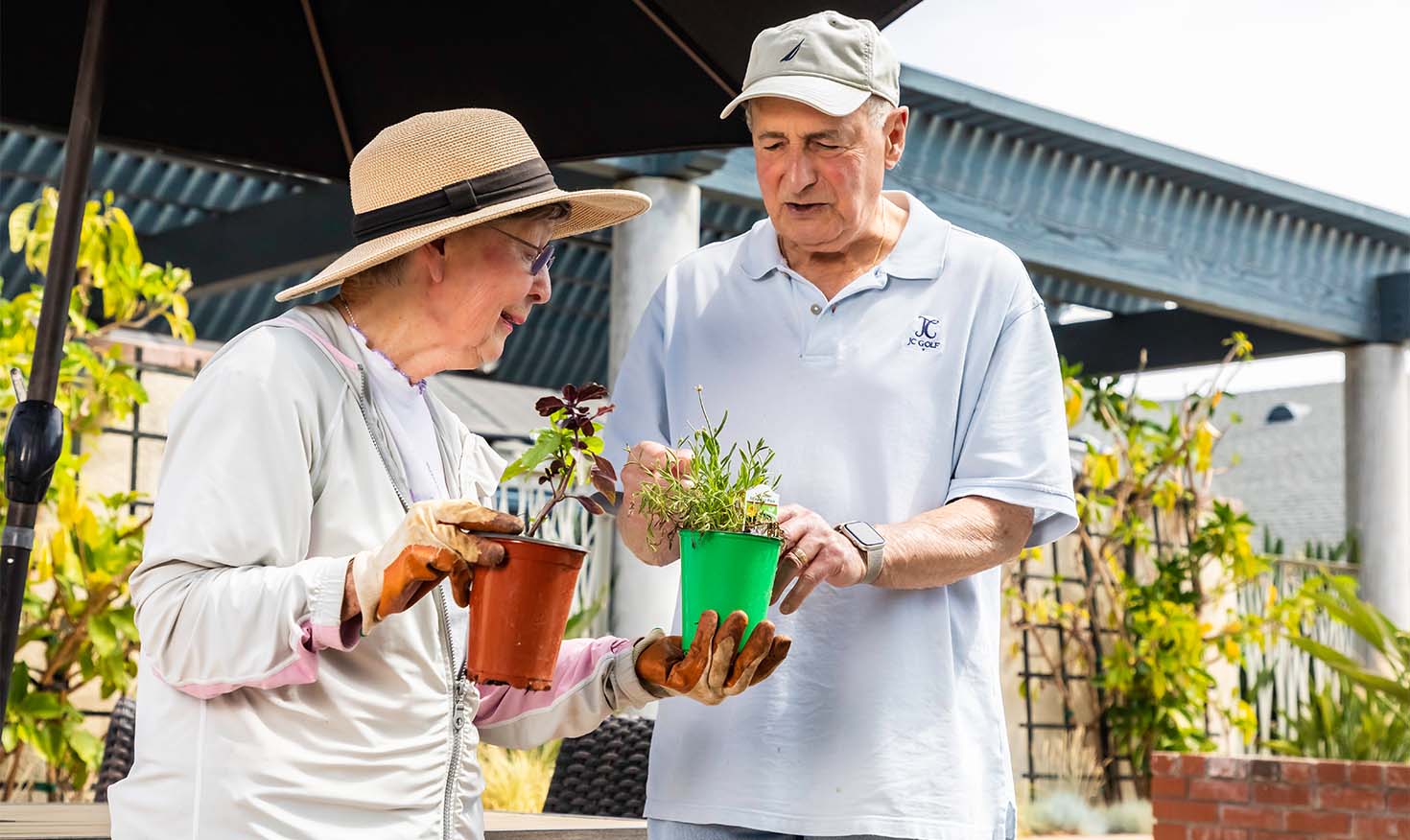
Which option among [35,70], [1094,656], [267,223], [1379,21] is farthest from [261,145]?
[1379,21]

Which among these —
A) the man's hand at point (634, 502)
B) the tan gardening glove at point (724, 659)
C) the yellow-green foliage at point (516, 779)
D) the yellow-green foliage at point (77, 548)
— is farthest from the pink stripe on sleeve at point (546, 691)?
the yellow-green foliage at point (516, 779)

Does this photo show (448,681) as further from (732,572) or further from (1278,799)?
(1278,799)

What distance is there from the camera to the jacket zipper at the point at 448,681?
1678mm

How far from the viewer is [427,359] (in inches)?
69.5

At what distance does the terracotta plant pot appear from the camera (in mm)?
1486

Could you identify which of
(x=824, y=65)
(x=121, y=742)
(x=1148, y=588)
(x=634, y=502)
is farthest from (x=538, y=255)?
(x=1148, y=588)

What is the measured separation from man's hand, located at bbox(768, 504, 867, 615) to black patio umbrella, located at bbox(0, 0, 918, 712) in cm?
102

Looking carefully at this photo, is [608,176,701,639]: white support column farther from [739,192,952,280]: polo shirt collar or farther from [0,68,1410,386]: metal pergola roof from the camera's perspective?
[739,192,952,280]: polo shirt collar

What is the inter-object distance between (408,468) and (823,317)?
57 centimetres

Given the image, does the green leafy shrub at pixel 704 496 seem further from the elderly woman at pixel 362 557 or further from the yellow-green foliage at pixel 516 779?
the yellow-green foliage at pixel 516 779

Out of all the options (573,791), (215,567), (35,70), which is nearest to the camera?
(215,567)

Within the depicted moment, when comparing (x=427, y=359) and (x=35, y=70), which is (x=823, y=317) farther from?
(x=35, y=70)

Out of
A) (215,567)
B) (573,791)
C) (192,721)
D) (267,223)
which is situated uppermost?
(267,223)

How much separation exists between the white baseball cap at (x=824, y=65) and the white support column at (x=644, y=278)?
4.21 meters
